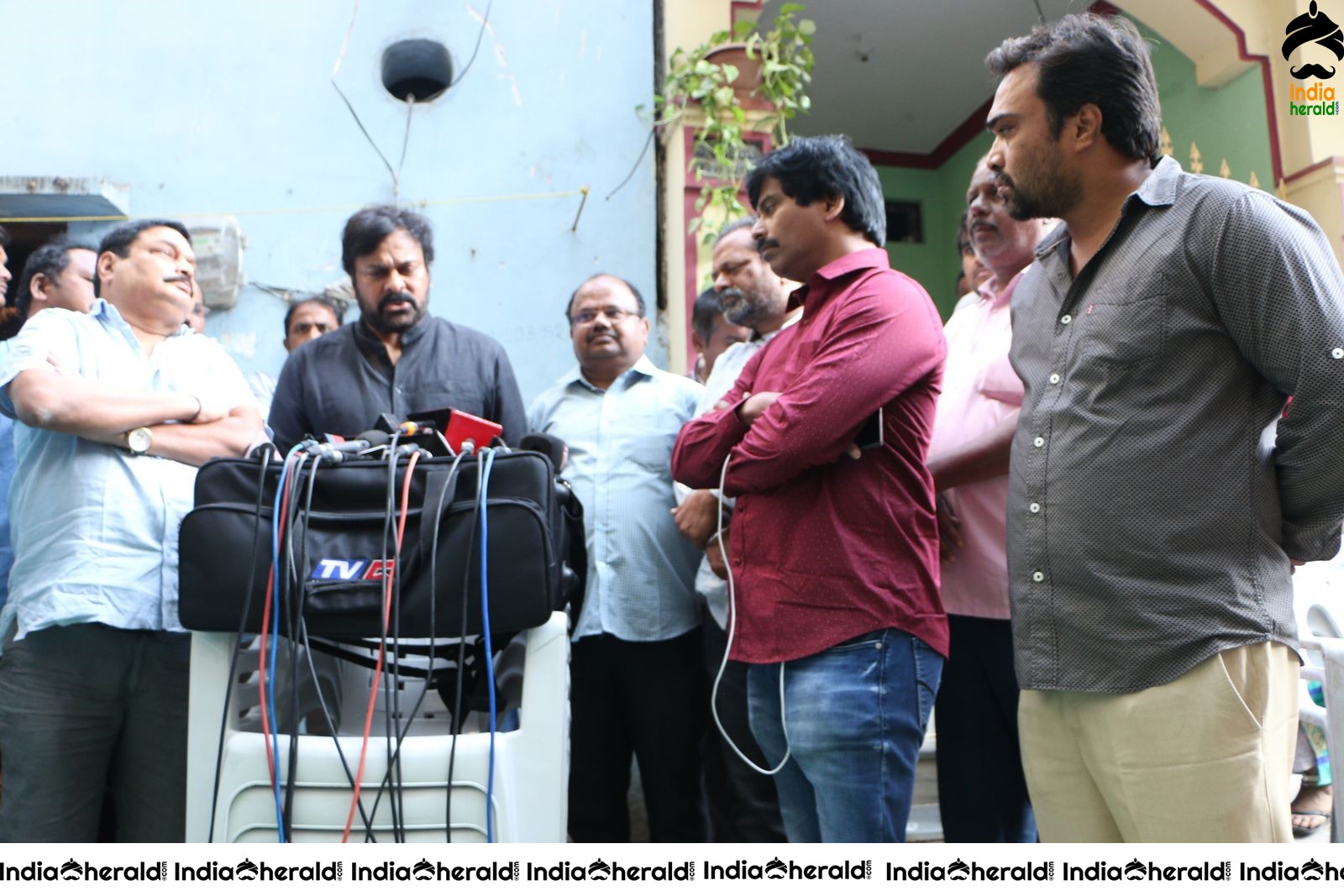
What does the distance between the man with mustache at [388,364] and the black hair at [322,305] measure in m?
1.53

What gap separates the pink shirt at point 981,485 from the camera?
241 centimetres

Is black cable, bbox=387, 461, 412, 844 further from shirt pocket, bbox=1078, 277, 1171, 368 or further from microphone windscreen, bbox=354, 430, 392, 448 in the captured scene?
shirt pocket, bbox=1078, 277, 1171, 368

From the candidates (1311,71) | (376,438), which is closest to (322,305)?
(376,438)

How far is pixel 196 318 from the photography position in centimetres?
436

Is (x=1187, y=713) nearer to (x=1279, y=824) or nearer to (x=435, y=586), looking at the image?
(x=1279, y=824)

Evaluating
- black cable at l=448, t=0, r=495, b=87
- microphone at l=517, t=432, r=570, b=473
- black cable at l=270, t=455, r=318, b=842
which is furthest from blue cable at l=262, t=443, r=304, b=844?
black cable at l=448, t=0, r=495, b=87

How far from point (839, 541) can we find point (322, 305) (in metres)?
3.03

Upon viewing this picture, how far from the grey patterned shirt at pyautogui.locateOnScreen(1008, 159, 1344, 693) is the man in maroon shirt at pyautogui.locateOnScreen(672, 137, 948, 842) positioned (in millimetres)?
344

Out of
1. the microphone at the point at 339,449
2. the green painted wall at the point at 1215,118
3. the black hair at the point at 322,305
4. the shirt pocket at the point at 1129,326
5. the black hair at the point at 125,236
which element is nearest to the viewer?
the shirt pocket at the point at 1129,326

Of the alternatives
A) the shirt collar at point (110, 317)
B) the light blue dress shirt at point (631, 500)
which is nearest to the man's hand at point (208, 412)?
the shirt collar at point (110, 317)

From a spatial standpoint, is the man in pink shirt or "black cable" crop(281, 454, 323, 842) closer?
"black cable" crop(281, 454, 323, 842)

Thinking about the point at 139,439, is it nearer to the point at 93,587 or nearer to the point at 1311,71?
the point at 93,587

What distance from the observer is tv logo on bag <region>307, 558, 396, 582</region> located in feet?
6.33

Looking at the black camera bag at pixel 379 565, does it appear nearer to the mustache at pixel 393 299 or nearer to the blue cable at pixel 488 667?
the blue cable at pixel 488 667
